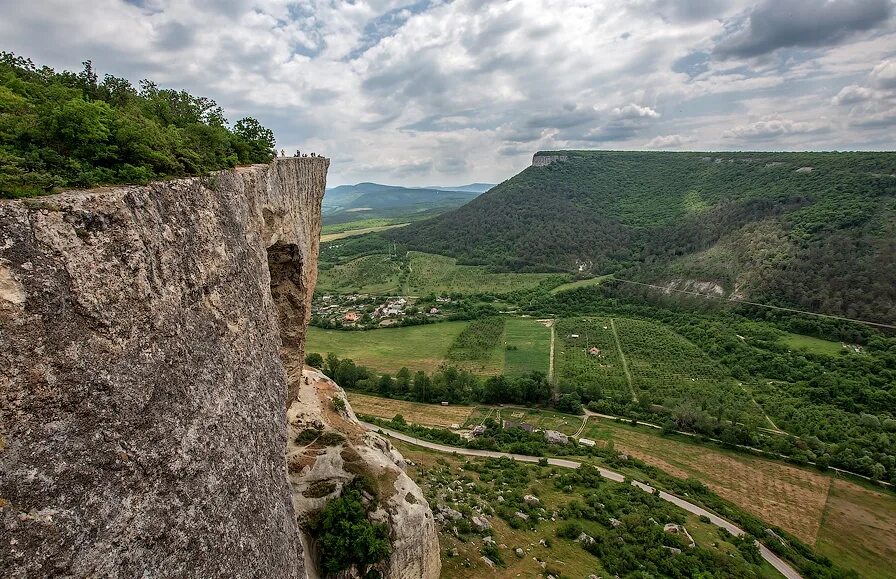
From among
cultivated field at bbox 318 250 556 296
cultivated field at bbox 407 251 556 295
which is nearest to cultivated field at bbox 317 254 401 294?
cultivated field at bbox 318 250 556 296

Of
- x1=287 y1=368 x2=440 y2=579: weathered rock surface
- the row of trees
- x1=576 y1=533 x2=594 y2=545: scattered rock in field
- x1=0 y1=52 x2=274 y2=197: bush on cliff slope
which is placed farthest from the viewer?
the row of trees

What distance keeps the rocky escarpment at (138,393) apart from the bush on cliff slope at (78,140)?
2.35 feet

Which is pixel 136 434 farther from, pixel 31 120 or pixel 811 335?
pixel 811 335

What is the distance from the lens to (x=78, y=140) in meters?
11.2

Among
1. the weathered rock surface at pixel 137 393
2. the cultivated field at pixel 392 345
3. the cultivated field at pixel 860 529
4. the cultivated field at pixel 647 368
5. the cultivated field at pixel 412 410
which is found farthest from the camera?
the cultivated field at pixel 392 345

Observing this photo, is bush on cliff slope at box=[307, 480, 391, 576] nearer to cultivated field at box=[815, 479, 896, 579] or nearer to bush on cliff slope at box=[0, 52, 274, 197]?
bush on cliff slope at box=[0, 52, 274, 197]

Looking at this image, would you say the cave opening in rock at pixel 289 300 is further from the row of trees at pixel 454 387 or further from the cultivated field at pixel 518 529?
the row of trees at pixel 454 387

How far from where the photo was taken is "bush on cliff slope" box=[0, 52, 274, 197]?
9.64 meters

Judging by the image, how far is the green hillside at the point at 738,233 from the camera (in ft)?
295

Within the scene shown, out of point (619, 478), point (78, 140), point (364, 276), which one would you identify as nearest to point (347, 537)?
point (78, 140)

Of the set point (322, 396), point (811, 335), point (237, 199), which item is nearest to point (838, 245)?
point (811, 335)

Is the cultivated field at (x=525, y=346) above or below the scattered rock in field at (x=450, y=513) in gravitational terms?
below

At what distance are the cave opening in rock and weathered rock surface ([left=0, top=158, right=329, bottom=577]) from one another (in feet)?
26.7

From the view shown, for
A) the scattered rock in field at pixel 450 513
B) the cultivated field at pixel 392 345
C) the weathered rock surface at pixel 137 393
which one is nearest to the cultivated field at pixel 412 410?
the cultivated field at pixel 392 345
